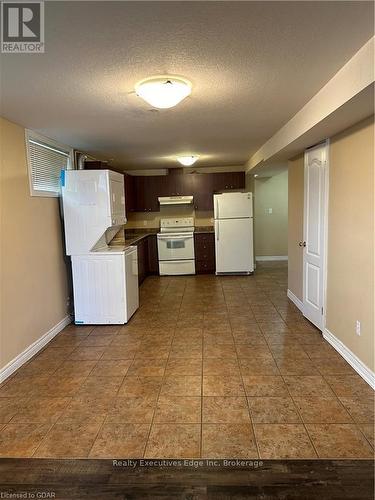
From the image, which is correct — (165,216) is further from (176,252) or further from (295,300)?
(295,300)

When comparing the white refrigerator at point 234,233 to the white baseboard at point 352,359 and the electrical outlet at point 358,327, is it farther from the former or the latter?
the electrical outlet at point 358,327

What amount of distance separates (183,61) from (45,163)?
8.41ft

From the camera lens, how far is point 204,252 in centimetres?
724

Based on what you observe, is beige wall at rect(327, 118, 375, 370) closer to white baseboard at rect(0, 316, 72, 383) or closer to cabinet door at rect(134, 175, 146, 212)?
white baseboard at rect(0, 316, 72, 383)

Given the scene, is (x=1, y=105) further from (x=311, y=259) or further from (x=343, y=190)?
(x=311, y=259)

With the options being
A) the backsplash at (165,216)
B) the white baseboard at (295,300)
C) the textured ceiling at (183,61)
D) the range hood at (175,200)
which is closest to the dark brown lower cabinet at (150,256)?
the backsplash at (165,216)

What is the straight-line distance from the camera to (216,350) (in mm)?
3465

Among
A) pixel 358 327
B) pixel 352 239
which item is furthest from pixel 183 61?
pixel 358 327

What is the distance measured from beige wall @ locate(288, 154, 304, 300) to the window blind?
3.12 m

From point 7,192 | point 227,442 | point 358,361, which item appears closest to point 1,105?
point 7,192

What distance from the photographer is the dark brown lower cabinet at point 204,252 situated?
718cm

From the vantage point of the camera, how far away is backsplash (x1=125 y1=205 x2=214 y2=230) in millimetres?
7801

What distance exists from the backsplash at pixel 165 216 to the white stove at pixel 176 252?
2.25ft

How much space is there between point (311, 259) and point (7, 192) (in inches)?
132
